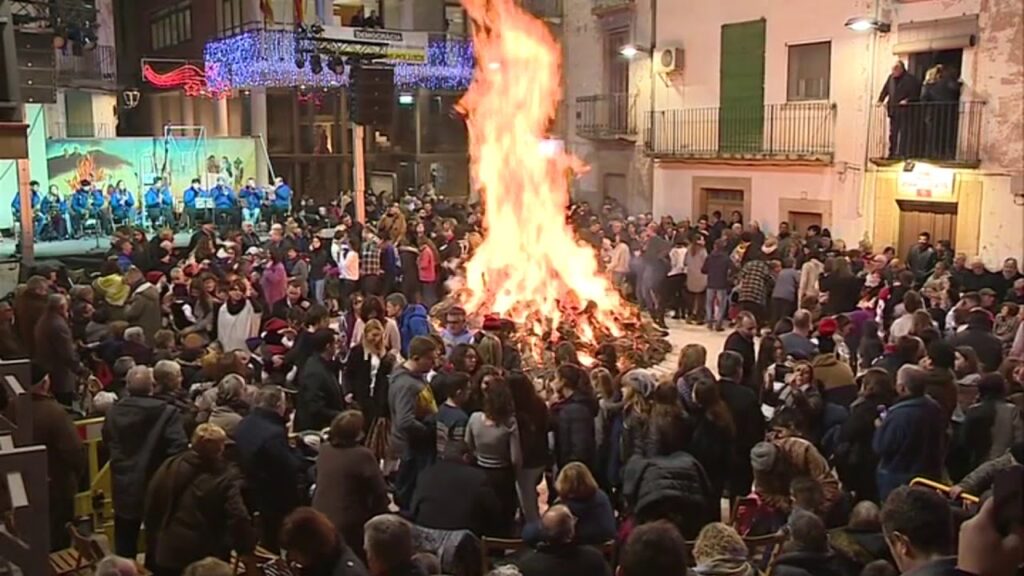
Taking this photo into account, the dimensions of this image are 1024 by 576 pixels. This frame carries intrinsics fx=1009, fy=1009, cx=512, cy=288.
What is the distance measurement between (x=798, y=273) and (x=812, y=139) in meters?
6.92

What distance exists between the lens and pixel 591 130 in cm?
2533

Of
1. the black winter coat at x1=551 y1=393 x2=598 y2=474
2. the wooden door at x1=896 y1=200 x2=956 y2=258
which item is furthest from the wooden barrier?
the wooden door at x1=896 y1=200 x2=956 y2=258

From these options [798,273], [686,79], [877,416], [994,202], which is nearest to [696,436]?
[877,416]

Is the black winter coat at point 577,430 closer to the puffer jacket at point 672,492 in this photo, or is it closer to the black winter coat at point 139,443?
the puffer jacket at point 672,492

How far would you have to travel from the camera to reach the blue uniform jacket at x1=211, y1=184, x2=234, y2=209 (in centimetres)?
2220

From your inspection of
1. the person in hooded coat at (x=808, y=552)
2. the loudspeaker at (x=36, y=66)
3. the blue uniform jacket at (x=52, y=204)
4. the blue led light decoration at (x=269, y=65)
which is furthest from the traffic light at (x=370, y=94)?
the person in hooded coat at (x=808, y=552)

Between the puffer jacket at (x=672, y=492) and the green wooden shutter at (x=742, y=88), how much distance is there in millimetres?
16051

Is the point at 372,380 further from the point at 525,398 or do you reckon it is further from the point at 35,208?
the point at 35,208

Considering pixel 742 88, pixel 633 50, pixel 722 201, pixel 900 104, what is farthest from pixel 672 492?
pixel 633 50

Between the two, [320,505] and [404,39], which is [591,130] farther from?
[320,505]

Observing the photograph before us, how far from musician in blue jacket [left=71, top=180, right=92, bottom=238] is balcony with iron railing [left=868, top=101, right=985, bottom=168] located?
618 inches

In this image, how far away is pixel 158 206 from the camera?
2220 cm

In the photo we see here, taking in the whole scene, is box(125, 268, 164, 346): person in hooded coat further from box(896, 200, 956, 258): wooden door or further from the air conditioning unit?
the air conditioning unit

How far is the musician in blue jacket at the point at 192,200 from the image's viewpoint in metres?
22.4
